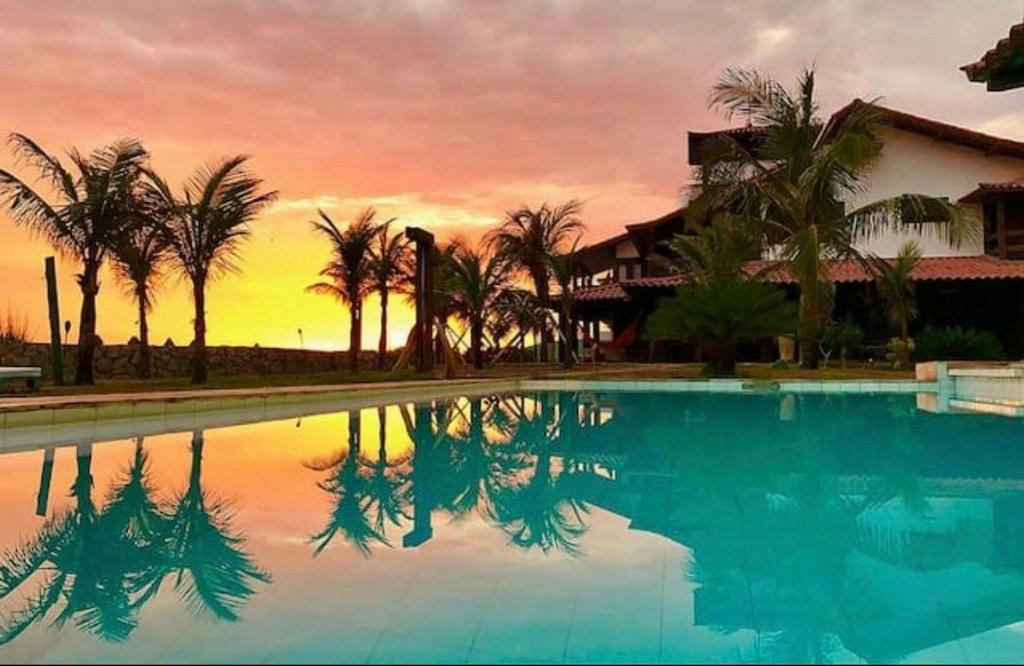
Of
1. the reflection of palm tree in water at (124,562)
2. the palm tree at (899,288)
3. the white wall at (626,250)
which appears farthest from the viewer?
the white wall at (626,250)

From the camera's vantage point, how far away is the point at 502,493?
5.45 m

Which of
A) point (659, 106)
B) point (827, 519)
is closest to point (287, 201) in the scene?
point (659, 106)

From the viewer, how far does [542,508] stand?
193 inches

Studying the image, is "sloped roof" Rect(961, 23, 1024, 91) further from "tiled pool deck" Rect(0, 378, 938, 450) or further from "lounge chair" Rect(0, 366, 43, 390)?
"lounge chair" Rect(0, 366, 43, 390)

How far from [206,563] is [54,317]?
1342cm

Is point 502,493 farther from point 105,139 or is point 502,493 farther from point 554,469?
point 105,139

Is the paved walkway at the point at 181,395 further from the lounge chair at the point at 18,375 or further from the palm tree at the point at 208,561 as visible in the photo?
the palm tree at the point at 208,561

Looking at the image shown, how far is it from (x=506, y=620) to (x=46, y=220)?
13.9m

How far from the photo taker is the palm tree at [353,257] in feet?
66.2

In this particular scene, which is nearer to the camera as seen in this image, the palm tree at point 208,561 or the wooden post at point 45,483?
the palm tree at point 208,561

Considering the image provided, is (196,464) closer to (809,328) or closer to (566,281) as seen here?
(809,328)

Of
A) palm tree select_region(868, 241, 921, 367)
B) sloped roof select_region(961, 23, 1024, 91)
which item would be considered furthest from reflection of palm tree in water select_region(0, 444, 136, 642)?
palm tree select_region(868, 241, 921, 367)

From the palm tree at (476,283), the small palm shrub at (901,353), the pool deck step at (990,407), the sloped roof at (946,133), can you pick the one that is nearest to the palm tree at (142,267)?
the palm tree at (476,283)

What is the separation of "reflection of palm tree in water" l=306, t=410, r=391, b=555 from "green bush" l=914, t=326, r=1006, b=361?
1406 cm
